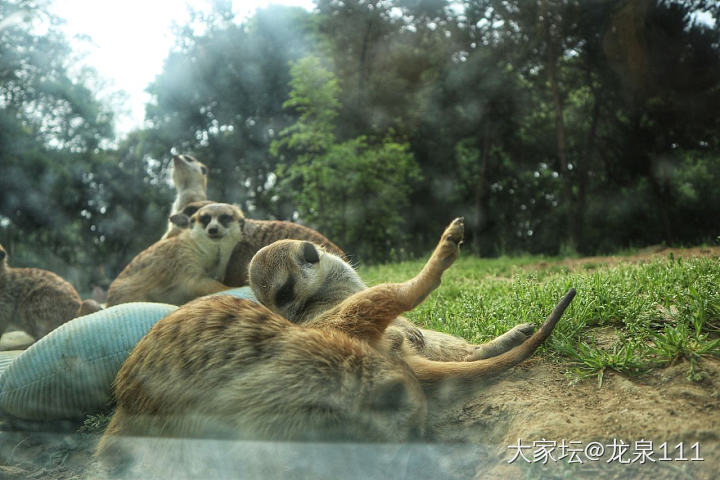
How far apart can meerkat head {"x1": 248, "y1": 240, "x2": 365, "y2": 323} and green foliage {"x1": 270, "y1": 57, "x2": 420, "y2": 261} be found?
494 centimetres

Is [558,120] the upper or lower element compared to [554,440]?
upper

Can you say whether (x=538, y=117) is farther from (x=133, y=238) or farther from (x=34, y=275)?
(x=133, y=238)

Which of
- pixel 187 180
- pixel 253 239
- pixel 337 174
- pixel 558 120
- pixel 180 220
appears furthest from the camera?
pixel 337 174

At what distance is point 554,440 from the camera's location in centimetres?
148

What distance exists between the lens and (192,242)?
454cm

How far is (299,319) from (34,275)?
4.14 metres

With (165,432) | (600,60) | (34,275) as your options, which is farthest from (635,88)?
(34,275)

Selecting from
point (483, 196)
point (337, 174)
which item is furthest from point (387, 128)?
point (483, 196)

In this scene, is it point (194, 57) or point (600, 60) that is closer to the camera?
point (600, 60)

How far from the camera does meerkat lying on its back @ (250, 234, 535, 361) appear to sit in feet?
7.57

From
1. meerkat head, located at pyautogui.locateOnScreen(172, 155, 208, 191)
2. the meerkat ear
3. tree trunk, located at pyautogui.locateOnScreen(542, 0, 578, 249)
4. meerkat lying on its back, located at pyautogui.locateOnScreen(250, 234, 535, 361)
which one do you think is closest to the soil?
meerkat lying on its back, located at pyautogui.locateOnScreen(250, 234, 535, 361)

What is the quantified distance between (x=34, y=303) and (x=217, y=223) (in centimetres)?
225

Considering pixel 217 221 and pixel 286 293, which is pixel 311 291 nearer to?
pixel 286 293

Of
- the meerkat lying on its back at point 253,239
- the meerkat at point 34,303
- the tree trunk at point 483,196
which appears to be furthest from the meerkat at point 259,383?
the tree trunk at point 483,196
